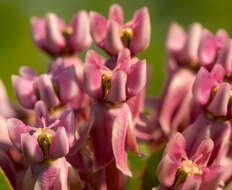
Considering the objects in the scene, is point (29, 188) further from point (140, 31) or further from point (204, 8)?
point (204, 8)

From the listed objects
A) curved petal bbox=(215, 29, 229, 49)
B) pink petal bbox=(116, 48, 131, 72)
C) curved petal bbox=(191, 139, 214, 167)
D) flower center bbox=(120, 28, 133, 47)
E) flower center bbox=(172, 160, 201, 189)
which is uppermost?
flower center bbox=(120, 28, 133, 47)

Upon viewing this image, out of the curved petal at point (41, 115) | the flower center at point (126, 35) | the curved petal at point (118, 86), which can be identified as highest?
the flower center at point (126, 35)

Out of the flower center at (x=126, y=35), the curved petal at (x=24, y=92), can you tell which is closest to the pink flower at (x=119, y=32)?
the flower center at (x=126, y=35)

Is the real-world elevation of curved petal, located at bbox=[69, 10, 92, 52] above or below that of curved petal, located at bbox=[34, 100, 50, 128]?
above

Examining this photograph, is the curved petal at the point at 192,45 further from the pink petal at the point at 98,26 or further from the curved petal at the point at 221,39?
the pink petal at the point at 98,26

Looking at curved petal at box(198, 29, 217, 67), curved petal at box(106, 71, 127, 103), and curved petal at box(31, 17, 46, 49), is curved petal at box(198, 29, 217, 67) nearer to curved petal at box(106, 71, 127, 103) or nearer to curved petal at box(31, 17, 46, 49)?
curved petal at box(106, 71, 127, 103)

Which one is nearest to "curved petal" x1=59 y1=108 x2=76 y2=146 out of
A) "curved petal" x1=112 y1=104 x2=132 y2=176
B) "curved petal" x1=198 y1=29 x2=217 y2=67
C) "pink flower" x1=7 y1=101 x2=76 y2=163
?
"pink flower" x1=7 y1=101 x2=76 y2=163

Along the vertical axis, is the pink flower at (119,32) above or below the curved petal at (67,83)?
above
